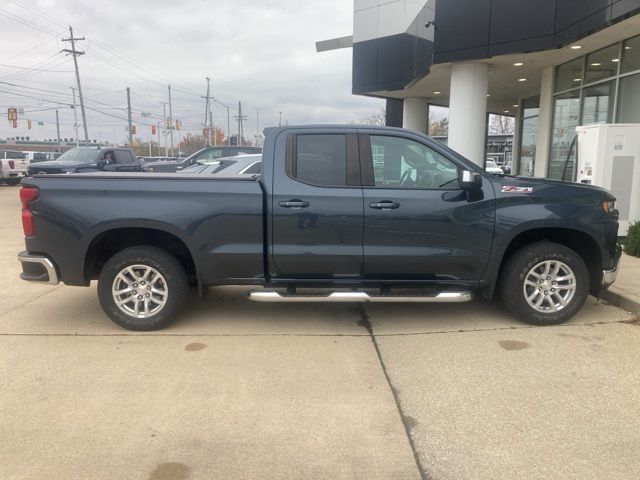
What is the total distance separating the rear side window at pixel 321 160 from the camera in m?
4.95

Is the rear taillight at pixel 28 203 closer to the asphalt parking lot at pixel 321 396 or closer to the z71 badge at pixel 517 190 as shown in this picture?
the asphalt parking lot at pixel 321 396

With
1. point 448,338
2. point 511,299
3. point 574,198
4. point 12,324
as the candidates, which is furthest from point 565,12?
point 12,324

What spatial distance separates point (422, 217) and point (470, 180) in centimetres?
55

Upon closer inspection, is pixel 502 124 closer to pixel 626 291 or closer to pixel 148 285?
pixel 626 291

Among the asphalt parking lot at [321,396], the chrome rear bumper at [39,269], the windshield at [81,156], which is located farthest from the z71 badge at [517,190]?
the windshield at [81,156]

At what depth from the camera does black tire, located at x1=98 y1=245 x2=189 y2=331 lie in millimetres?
4953

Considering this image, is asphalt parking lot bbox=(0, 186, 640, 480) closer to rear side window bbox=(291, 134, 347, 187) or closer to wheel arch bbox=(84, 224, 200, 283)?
wheel arch bbox=(84, 224, 200, 283)

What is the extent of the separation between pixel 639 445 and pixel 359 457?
1.67 meters

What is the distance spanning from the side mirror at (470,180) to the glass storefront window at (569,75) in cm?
960

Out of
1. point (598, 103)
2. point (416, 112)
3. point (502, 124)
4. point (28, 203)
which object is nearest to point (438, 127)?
point (502, 124)

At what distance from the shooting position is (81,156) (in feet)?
61.2

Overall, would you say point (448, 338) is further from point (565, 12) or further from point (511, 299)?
Result: point (565, 12)

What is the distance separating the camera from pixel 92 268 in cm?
516

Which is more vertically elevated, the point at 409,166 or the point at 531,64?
the point at 531,64
